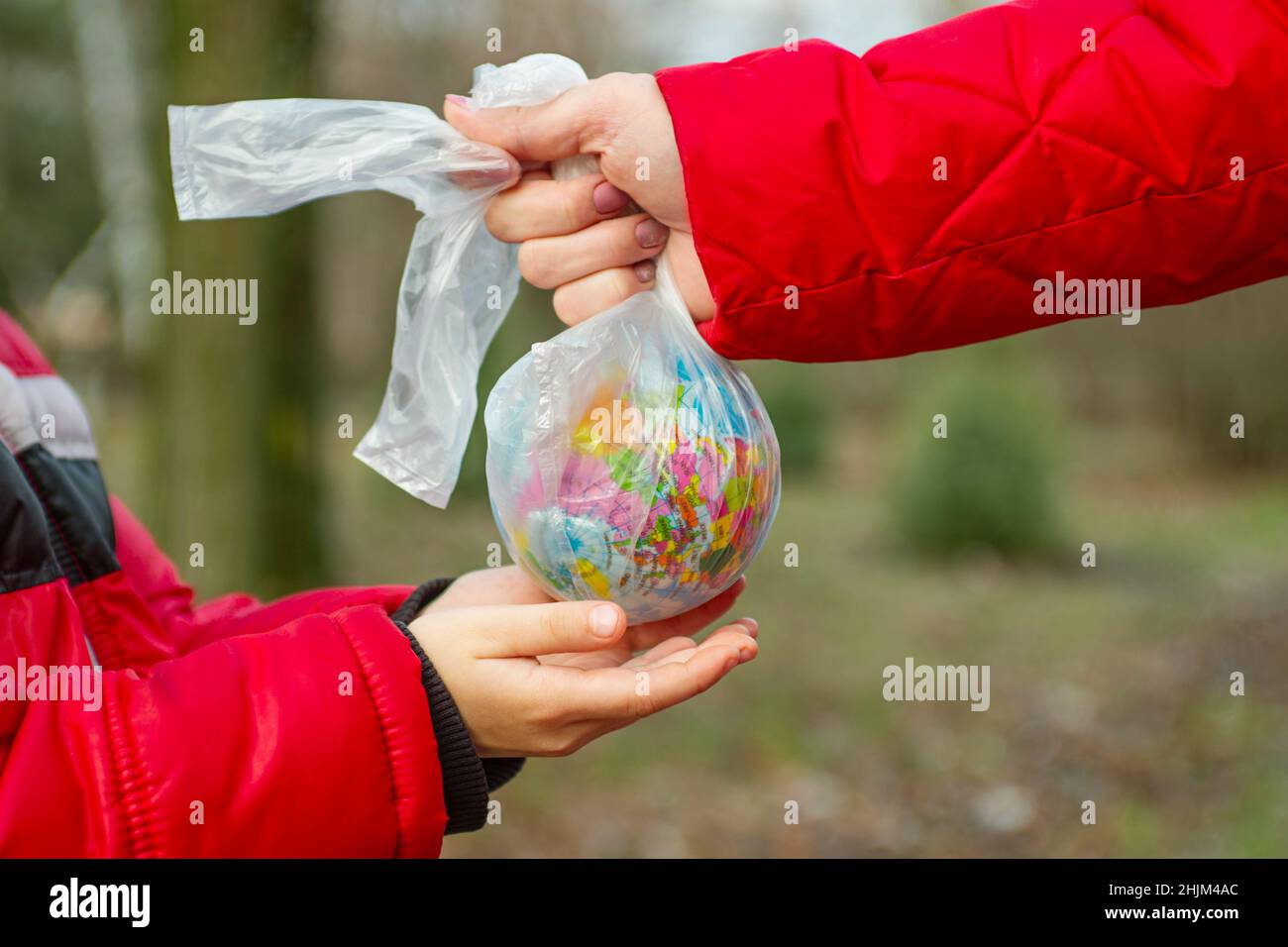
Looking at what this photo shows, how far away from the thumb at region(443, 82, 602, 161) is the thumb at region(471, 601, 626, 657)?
0.64m

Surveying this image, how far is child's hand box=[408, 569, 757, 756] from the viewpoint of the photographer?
4.92 ft

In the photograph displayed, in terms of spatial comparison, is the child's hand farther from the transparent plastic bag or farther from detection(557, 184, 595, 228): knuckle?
detection(557, 184, 595, 228): knuckle

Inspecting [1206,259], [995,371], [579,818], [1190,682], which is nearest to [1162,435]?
[995,371]

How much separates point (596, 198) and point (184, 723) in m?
0.87

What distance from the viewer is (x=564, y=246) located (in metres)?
1.70

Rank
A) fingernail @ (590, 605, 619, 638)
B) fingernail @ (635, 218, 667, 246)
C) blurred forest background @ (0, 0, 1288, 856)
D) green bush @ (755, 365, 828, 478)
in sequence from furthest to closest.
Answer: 1. green bush @ (755, 365, 828, 478)
2. blurred forest background @ (0, 0, 1288, 856)
3. fingernail @ (635, 218, 667, 246)
4. fingernail @ (590, 605, 619, 638)

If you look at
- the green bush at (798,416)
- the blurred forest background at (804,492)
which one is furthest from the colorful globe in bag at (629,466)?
the green bush at (798,416)

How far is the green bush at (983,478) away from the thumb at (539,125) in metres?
6.53

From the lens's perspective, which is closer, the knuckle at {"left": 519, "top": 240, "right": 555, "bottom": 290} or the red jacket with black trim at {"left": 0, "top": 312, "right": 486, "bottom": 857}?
the red jacket with black trim at {"left": 0, "top": 312, "right": 486, "bottom": 857}

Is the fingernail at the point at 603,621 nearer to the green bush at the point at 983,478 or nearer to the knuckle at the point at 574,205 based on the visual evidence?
the knuckle at the point at 574,205

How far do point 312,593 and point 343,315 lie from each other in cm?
1095

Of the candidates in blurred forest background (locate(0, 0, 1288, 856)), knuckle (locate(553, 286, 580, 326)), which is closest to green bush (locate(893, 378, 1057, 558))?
blurred forest background (locate(0, 0, 1288, 856))

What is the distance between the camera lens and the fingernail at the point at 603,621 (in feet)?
4.79
